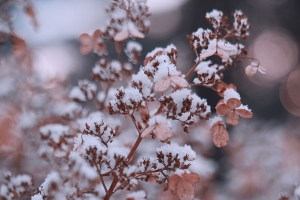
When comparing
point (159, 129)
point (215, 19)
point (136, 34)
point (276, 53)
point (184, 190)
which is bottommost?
point (184, 190)

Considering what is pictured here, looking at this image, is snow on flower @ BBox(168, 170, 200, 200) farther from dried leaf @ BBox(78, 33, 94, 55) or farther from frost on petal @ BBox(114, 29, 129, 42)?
dried leaf @ BBox(78, 33, 94, 55)

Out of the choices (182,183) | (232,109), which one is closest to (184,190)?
(182,183)

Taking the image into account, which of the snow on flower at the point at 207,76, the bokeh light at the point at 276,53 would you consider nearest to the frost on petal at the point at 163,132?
the snow on flower at the point at 207,76

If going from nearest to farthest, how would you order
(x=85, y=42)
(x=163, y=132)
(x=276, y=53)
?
(x=163, y=132)
(x=85, y=42)
(x=276, y=53)

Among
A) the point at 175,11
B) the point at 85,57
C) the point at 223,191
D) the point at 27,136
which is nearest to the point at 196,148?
the point at 223,191

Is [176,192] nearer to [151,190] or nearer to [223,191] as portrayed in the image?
[151,190]

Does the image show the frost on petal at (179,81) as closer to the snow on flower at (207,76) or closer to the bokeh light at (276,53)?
the snow on flower at (207,76)

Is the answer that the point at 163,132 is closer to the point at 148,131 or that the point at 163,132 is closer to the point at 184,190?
the point at 148,131
